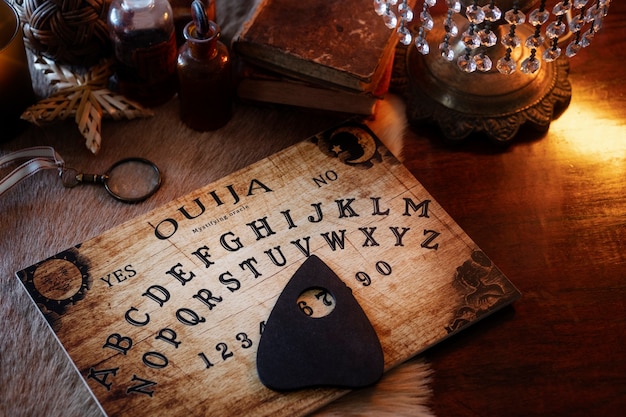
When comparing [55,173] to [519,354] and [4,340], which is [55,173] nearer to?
[4,340]

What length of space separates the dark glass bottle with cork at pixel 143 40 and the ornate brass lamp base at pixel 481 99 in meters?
0.32

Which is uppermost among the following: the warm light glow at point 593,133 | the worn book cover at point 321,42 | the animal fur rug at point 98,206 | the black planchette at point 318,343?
the worn book cover at point 321,42

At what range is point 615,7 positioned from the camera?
44.6 inches

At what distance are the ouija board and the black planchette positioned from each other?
0.01m

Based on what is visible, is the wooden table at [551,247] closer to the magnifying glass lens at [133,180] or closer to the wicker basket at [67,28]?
the magnifying glass lens at [133,180]

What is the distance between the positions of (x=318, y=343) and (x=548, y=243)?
12.3 inches

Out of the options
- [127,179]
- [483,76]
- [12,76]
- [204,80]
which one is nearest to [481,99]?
[483,76]

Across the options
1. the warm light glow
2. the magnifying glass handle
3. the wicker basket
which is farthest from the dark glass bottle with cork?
the warm light glow

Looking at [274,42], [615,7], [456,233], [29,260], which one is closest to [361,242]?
[456,233]

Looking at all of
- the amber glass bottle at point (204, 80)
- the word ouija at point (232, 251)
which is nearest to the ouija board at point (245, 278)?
the word ouija at point (232, 251)

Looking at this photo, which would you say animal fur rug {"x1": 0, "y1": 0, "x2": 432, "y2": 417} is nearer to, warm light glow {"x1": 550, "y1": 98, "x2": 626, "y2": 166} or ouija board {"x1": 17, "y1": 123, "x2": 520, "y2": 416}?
ouija board {"x1": 17, "y1": 123, "x2": 520, "y2": 416}

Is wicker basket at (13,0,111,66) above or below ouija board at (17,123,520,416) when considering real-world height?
above

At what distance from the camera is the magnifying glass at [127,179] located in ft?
3.06

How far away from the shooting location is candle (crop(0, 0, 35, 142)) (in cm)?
92
